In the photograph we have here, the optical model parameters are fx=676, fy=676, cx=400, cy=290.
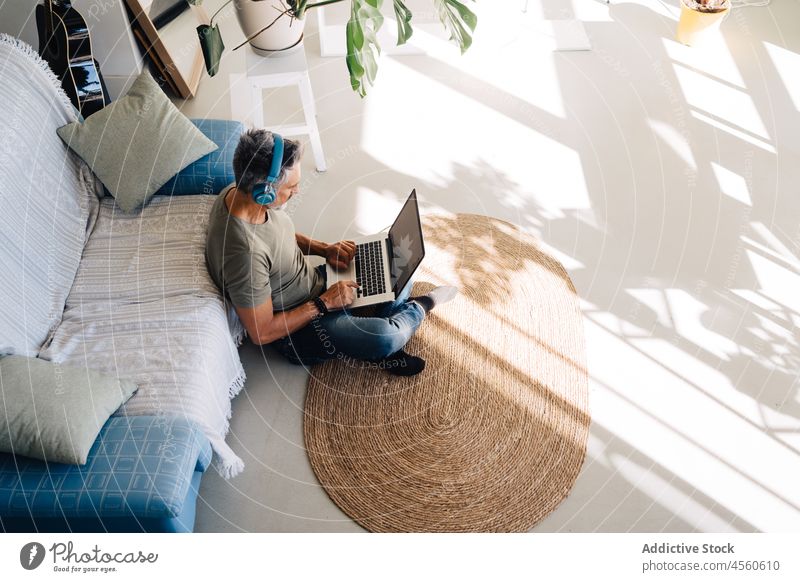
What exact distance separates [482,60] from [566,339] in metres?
1.56

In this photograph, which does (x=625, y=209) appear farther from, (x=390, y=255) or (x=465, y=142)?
(x=390, y=255)

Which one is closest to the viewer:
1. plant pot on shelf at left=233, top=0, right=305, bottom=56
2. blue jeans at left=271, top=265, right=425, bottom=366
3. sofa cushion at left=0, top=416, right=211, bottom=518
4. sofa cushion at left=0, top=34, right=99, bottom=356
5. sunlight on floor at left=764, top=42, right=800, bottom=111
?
sofa cushion at left=0, top=416, right=211, bottom=518

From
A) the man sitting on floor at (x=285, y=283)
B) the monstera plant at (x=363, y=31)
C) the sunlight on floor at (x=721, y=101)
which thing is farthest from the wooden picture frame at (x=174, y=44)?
the sunlight on floor at (x=721, y=101)

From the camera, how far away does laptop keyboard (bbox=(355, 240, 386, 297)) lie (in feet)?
6.82

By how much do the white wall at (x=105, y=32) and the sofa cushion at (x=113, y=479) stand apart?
5.94ft

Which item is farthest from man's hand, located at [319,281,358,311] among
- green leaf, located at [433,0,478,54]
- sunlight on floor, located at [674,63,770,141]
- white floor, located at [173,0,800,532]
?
sunlight on floor, located at [674,63,770,141]

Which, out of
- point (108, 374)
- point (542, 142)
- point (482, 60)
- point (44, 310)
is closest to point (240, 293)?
point (108, 374)

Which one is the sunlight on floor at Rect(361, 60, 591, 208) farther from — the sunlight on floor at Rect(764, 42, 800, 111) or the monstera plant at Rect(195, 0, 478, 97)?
the sunlight on floor at Rect(764, 42, 800, 111)

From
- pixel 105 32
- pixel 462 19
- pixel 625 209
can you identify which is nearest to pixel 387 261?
pixel 462 19

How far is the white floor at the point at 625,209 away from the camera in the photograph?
192 centimetres

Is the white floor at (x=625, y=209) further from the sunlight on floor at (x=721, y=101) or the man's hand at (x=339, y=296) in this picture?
the man's hand at (x=339, y=296)

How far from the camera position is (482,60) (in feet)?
10.3

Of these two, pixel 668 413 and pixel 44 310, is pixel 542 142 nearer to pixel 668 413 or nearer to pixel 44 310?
pixel 668 413

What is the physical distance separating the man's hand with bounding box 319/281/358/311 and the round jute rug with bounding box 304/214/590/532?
9.6 inches
